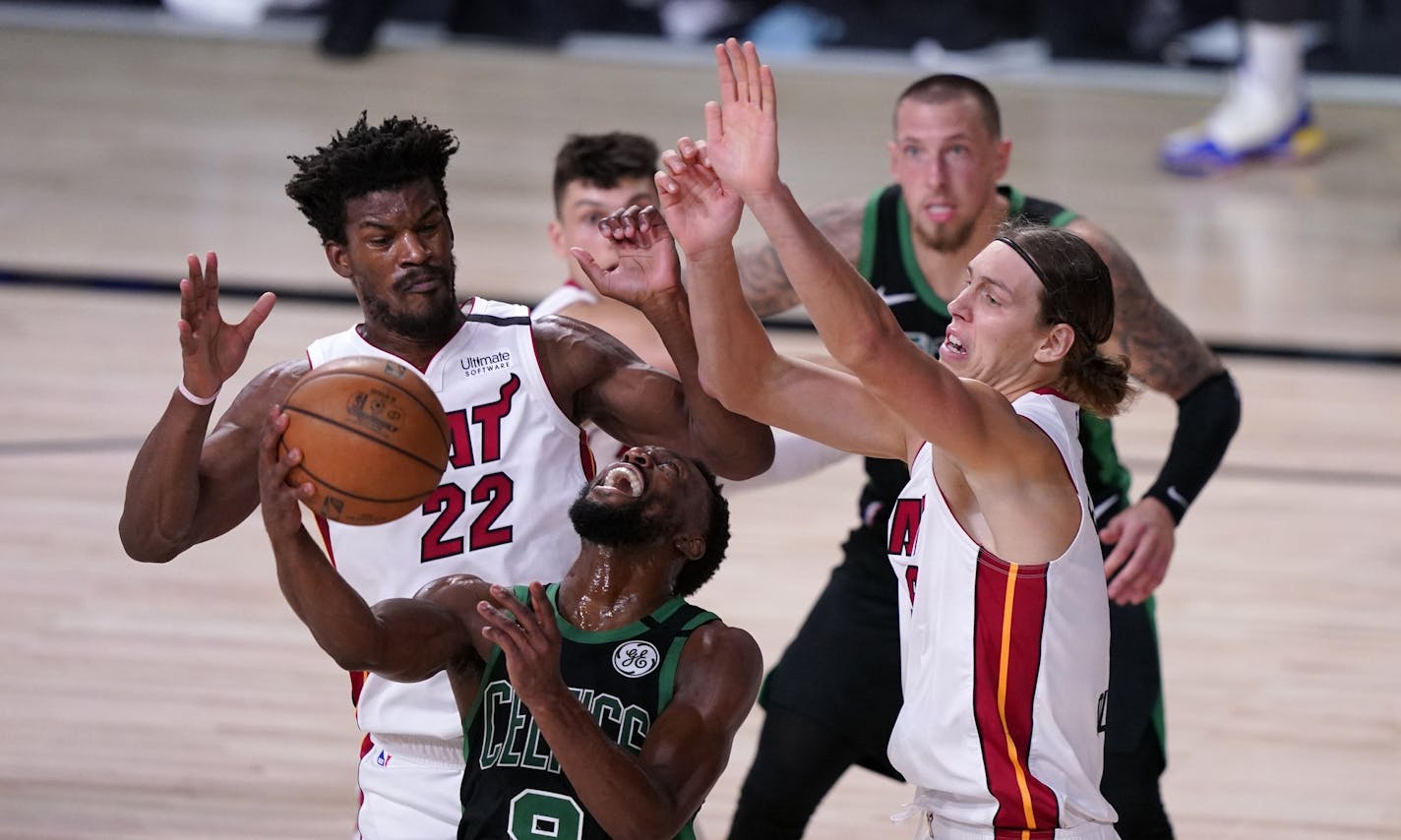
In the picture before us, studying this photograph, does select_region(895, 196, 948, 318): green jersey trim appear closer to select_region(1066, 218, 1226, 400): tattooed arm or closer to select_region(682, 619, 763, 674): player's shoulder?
select_region(1066, 218, 1226, 400): tattooed arm

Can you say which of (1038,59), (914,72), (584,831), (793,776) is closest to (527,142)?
(914,72)

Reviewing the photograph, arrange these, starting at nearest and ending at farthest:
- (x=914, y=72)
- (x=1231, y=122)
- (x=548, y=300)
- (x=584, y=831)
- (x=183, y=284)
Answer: (x=584, y=831)
(x=183, y=284)
(x=548, y=300)
(x=1231, y=122)
(x=914, y=72)

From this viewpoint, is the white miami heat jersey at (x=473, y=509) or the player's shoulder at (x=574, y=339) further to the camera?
the player's shoulder at (x=574, y=339)

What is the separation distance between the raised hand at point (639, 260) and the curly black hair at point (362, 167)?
360mm

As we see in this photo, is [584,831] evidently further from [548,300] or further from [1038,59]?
[1038,59]

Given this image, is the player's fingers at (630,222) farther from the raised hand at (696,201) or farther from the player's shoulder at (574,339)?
the player's shoulder at (574,339)

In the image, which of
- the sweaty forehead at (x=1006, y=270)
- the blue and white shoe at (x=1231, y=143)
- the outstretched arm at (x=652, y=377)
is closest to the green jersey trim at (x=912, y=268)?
the outstretched arm at (x=652, y=377)

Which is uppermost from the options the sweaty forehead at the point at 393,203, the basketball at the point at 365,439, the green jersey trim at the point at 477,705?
the sweaty forehead at the point at 393,203

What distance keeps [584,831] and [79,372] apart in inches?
214

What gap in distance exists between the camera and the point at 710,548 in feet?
11.5

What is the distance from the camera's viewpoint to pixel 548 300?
4875 millimetres

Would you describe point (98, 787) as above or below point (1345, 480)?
below

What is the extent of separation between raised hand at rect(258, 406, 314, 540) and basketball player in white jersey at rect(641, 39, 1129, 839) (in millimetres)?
769

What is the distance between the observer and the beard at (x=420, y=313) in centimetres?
366
